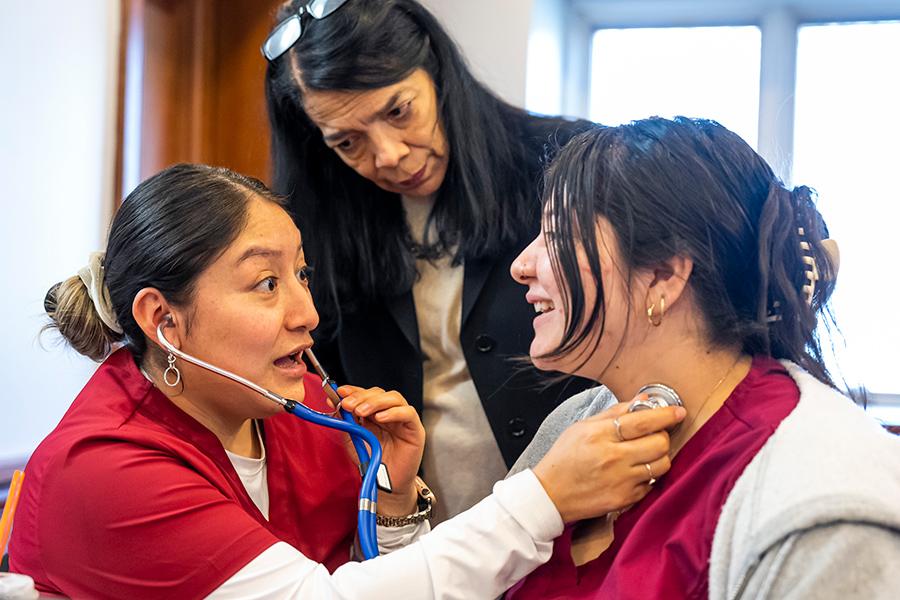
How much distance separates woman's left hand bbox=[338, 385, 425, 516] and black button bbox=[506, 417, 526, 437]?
0.73 ft

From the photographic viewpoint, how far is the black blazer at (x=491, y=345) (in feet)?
5.94

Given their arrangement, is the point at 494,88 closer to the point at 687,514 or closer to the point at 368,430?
the point at 368,430

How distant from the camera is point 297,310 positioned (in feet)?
4.86

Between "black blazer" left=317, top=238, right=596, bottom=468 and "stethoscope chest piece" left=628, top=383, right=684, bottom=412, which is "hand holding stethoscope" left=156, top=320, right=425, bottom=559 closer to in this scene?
"black blazer" left=317, top=238, right=596, bottom=468

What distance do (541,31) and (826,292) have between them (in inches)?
68.0

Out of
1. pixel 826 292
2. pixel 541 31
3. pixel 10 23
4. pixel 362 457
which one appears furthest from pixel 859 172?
pixel 10 23

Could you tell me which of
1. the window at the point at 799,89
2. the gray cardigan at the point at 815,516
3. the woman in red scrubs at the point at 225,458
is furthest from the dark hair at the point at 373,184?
the window at the point at 799,89

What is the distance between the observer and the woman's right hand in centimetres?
123

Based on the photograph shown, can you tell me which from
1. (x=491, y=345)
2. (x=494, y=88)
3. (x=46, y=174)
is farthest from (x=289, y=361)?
(x=494, y=88)

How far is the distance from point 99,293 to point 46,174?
1.06 metres

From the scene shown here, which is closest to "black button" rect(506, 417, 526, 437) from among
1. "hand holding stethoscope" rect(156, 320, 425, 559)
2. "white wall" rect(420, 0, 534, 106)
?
"hand holding stethoscope" rect(156, 320, 425, 559)

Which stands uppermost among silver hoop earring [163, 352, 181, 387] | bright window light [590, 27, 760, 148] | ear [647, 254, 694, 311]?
bright window light [590, 27, 760, 148]

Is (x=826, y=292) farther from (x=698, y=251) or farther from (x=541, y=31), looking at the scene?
(x=541, y=31)

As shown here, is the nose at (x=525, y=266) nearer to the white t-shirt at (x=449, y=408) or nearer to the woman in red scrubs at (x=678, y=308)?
the woman in red scrubs at (x=678, y=308)
